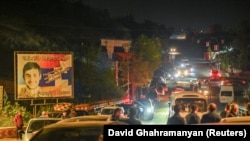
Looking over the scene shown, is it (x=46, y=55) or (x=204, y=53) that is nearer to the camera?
(x=46, y=55)

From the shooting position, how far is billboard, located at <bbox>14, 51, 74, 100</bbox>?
25.7 meters

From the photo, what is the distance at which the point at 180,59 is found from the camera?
167375mm

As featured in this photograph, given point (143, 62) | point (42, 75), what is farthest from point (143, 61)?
point (42, 75)

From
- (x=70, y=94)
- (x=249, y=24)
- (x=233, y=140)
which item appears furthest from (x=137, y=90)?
(x=233, y=140)

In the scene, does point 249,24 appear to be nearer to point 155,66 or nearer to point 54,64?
point 155,66

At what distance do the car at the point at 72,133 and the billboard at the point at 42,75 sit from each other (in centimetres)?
1800

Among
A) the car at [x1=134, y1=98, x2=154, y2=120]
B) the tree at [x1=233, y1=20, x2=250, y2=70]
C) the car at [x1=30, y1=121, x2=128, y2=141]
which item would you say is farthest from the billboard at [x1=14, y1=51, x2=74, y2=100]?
the tree at [x1=233, y1=20, x2=250, y2=70]

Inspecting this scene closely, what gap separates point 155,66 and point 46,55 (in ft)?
118

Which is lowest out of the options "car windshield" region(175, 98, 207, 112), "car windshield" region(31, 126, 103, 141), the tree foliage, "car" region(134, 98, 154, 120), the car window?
"car" region(134, 98, 154, 120)

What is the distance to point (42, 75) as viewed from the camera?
26.8 metres

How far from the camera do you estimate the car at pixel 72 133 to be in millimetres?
7648

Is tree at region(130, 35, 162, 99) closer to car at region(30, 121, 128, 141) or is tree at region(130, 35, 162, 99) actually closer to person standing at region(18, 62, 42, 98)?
person standing at region(18, 62, 42, 98)

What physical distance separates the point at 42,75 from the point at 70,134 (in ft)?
63.8

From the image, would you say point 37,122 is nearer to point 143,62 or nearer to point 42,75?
point 42,75
